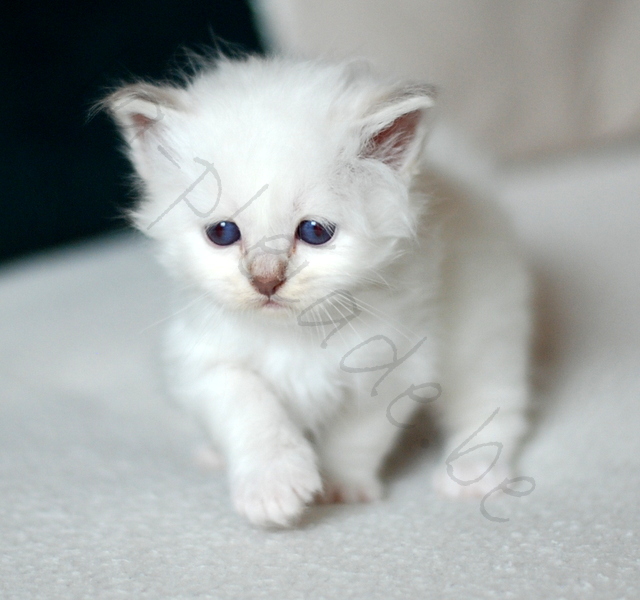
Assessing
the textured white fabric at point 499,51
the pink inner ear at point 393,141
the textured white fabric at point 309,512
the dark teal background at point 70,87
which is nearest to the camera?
the textured white fabric at point 309,512

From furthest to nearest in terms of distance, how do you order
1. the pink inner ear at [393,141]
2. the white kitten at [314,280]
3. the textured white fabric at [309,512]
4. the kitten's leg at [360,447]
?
1. the kitten's leg at [360,447]
2. the pink inner ear at [393,141]
3. the white kitten at [314,280]
4. the textured white fabric at [309,512]

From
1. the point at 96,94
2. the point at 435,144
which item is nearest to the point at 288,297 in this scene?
the point at 435,144

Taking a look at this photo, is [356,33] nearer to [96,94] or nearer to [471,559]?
[96,94]

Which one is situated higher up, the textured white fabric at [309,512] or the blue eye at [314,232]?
the blue eye at [314,232]

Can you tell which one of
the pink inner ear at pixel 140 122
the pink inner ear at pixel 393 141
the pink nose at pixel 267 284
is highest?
the pink inner ear at pixel 140 122

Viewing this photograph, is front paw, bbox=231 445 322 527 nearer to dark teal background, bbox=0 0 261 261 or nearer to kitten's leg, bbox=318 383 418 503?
kitten's leg, bbox=318 383 418 503

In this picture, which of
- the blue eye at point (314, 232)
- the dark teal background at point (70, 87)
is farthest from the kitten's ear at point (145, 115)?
the dark teal background at point (70, 87)

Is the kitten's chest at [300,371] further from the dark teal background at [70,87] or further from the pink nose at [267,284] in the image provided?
the dark teal background at [70,87]
